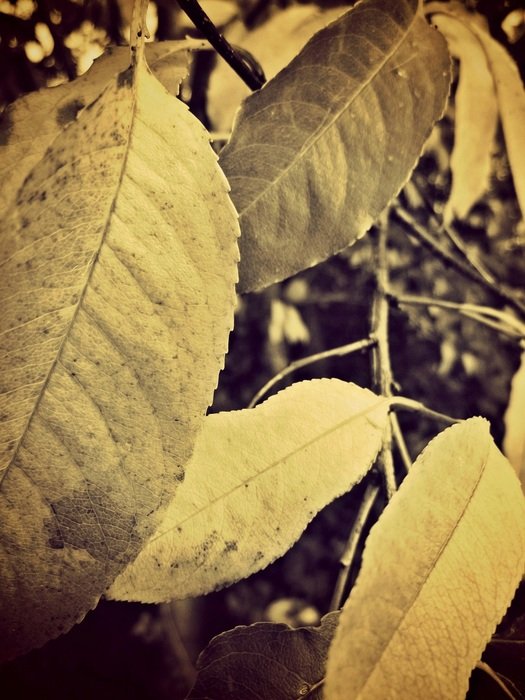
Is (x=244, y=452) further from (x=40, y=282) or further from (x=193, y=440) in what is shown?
(x=40, y=282)

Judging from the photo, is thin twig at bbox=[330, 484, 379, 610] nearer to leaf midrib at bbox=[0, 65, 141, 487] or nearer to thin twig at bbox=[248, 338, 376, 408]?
thin twig at bbox=[248, 338, 376, 408]

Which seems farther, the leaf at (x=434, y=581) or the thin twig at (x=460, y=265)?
the thin twig at (x=460, y=265)

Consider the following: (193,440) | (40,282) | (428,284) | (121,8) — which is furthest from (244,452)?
(121,8)

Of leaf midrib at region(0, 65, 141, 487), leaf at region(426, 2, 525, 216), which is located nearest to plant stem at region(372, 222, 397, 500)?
leaf at region(426, 2, 525, 216)

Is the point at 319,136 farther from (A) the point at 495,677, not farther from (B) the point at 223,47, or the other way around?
(A) the point at 495,677

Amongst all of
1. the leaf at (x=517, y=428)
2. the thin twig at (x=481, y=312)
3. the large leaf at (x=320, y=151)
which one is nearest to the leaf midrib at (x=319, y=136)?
the large leaf at (x=320, y=151)

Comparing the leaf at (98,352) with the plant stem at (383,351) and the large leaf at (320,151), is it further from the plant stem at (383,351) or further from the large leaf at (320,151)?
the plant stem at (383,351)
